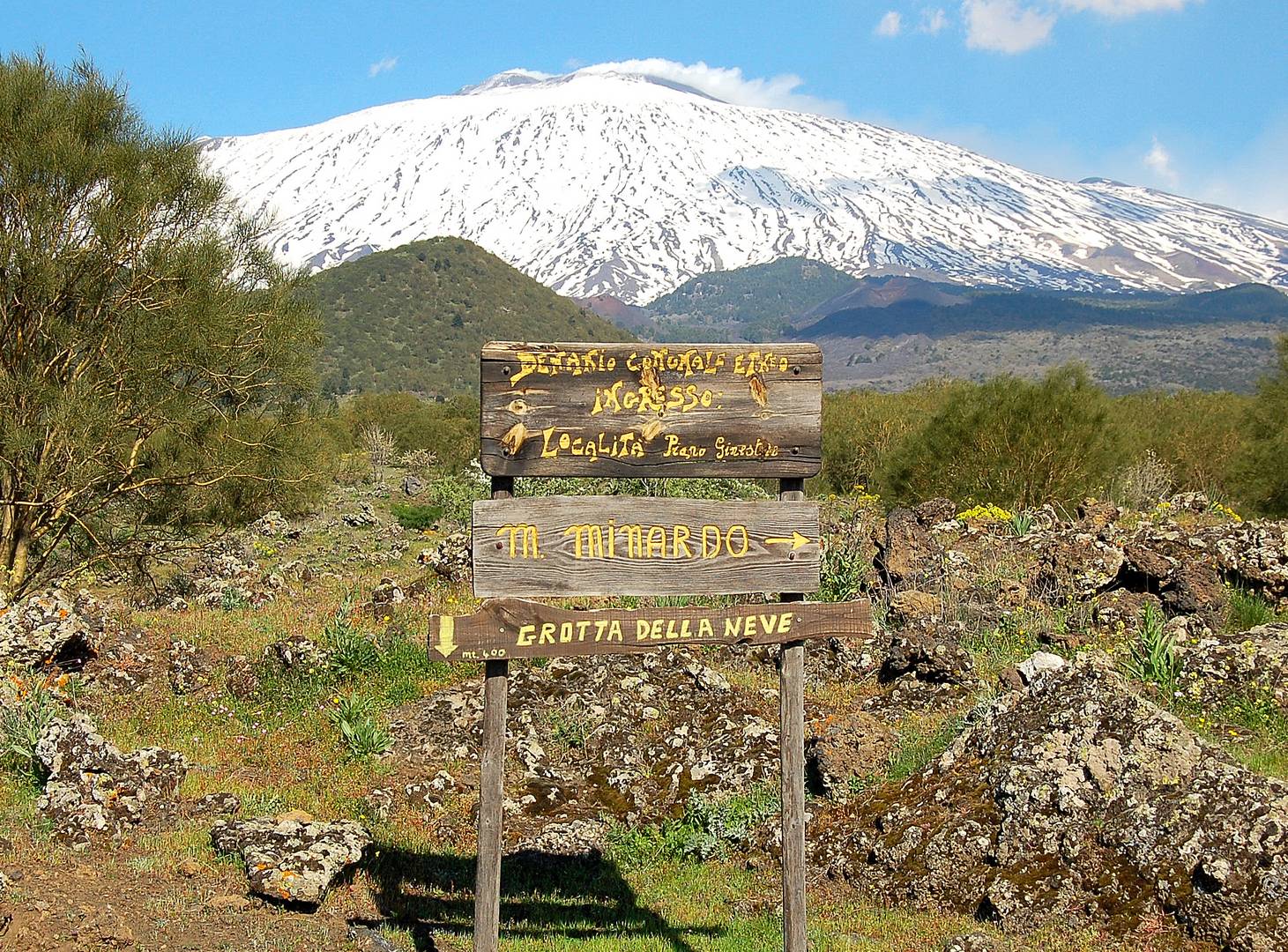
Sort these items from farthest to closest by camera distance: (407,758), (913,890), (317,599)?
1. (317,599)
2. (407,758)
3. (913,890)

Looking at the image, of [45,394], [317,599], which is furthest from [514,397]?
[45,394]

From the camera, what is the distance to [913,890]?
17.5 ft

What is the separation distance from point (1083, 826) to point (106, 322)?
12.1 m

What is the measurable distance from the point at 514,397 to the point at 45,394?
31.8ft

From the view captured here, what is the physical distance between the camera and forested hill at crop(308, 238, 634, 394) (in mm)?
98500

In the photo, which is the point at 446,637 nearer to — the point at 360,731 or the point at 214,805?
the point at 214,805

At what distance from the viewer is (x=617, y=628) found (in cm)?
469

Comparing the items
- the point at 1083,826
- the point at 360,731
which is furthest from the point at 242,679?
the point at 1083,826

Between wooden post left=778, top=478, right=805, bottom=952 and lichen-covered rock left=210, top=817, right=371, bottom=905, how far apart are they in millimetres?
2180

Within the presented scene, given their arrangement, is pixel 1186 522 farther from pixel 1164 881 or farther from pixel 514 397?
pixel 514 397

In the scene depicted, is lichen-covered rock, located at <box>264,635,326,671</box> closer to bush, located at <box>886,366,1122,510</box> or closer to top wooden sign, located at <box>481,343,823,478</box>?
top wooden sign, located at <box>481,343,823,478</box>

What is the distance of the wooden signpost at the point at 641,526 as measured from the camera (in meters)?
4.62

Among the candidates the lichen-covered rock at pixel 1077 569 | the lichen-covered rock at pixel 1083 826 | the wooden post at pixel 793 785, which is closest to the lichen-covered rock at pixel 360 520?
the lichen-covered rock at pixel 1077 569

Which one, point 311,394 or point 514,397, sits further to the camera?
point 311,394
